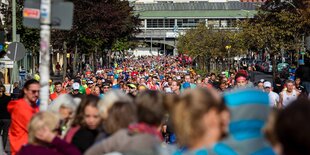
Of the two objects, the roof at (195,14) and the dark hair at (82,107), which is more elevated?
the roof at (195,14)

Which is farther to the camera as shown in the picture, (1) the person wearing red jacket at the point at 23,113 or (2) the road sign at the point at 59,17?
(1) the person wearing red jacket at the point at 23,113

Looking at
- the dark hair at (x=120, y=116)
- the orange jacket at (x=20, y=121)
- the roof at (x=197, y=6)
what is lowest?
the orange jacket at (x=20, y=121)

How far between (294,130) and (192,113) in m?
0.88

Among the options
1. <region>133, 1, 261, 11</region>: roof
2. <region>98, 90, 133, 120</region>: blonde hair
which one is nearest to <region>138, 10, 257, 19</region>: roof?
<region>133, 1, 261, 11</region>: roof

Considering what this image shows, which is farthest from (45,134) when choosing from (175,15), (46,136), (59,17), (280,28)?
(175,15)

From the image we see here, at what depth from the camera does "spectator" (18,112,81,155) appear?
21.4 feet

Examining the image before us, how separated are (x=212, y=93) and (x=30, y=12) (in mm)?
3864

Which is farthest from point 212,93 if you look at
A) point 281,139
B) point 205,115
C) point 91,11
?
point 91,11

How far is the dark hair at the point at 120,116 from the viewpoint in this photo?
599 centimetres

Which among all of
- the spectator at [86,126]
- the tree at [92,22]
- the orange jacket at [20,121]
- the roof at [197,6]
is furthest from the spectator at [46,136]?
the roof at [197,6]

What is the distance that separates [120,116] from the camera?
6.04 m

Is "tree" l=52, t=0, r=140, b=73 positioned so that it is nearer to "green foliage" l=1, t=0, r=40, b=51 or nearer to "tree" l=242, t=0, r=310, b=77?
"green foliage" l=1, t=0, r=40, b=51

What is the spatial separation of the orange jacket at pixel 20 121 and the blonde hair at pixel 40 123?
2.53m

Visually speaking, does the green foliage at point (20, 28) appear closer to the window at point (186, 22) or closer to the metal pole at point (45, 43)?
the metal pole at point (45, 43)
